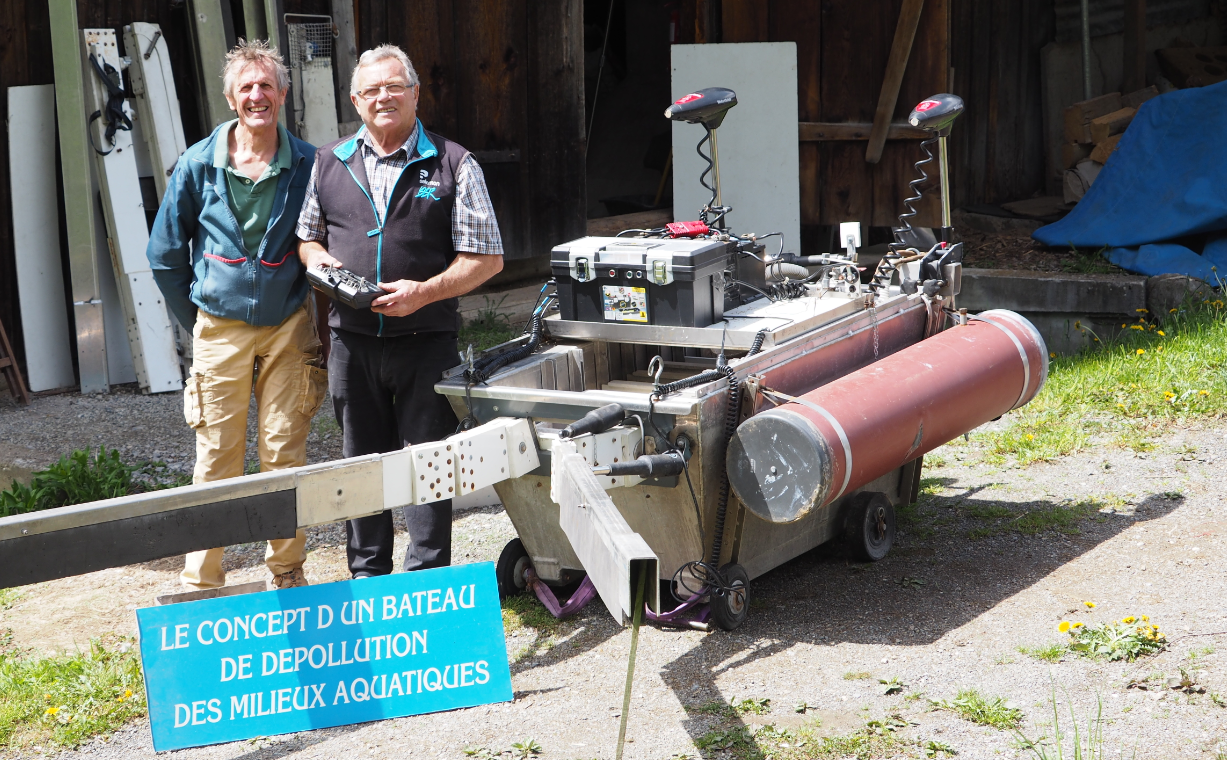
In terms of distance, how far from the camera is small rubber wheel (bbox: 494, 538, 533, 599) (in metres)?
4.35

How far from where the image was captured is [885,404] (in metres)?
3.79

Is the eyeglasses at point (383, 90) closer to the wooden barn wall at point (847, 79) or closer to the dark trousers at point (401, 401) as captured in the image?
the dark trousers at point (401, 401)

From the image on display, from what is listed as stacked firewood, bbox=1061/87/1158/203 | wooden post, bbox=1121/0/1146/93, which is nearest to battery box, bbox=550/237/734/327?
stacked firewood, bbox=1061/87/1158/203

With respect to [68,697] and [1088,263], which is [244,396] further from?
[1088,263]

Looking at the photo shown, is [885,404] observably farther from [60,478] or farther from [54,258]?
[54,258]

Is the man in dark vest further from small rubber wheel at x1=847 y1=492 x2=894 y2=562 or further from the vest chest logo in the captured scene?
small rubber wheel at x1=847 y1=492 x2=894 y2=562

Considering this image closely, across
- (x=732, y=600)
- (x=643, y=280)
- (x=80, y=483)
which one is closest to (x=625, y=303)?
(x=643, y=280)

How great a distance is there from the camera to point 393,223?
12.8ft

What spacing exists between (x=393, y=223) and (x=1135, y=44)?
27.3ft

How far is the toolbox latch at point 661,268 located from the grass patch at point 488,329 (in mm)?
3472

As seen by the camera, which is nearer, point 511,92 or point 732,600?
point 732,600

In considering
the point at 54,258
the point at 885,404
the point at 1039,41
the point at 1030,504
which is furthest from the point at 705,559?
the point at 1039,41

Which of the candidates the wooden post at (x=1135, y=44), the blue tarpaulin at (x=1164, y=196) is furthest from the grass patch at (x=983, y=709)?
the wooden post at (x=1135, y=44)

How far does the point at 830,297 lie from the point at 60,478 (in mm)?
3336
